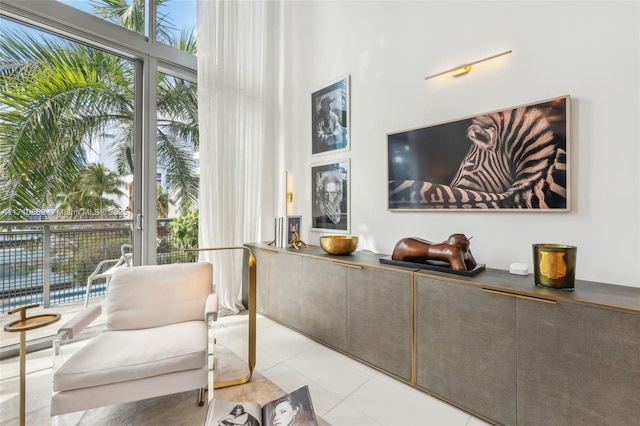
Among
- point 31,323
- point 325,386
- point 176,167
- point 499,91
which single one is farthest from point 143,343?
point 499,91

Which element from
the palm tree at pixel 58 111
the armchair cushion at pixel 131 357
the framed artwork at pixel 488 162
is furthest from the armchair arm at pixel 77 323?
the framed artwork at pixel 488 162

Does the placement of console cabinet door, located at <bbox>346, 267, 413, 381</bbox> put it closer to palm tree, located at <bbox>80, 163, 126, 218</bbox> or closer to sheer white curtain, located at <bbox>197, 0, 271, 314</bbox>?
sheer white curtain, located at <bbox>197, 0, 271, 314</bbox>

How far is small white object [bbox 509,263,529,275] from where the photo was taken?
5.62 ft

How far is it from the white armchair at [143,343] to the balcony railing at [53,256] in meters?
0.92

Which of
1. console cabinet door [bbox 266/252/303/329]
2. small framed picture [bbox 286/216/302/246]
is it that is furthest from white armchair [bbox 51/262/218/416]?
small framed picture [bbox 286/216/302/246]

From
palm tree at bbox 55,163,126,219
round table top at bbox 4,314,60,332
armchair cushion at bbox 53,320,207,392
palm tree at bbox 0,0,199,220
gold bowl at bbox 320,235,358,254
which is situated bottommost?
armchair cushion at bbox 53,320,207,392

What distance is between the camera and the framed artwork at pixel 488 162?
5.52ft

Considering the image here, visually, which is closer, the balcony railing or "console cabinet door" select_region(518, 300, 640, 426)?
"console cabinet door" select_region(518, 300, 640, 426)

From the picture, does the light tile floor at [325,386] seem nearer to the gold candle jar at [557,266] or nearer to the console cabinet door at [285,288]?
the console cabinet door at [285,288]

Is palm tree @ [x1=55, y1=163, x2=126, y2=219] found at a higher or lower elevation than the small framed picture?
higher

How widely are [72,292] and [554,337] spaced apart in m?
3.39

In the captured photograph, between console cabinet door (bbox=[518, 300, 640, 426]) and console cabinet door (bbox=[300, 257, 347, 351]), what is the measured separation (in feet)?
3.77

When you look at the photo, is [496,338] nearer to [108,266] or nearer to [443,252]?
[443,252]

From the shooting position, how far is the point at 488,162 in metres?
1.93
